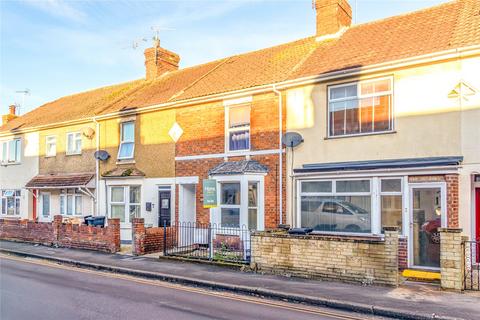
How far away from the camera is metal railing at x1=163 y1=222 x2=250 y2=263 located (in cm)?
1263

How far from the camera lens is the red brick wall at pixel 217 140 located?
13844 mm

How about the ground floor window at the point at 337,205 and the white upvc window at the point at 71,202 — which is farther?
the white upvc window at the point at 71,202

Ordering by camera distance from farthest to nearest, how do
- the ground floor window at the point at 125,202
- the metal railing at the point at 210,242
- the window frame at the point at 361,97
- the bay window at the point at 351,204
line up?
the ground floor window at the point at 125,202
the metal railing at the point at 210,242
the window frame at the point at 361,97
the bay window at the point at 351,204

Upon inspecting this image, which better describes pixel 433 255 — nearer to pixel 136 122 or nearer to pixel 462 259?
pixel 462 259

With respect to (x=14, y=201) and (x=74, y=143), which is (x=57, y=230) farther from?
(x=14, y=201)

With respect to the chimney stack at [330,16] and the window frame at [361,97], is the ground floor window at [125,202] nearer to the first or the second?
the window frame at [361,97]

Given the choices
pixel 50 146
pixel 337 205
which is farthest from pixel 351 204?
pixel 50 146

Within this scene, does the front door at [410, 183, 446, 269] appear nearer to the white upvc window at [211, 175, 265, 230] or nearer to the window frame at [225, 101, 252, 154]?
the white upvc window at [211, 175, 265, 230]

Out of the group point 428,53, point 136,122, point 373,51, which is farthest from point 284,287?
point 136,122

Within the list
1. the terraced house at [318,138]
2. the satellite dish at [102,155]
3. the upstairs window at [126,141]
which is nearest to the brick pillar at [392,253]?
the terraced house at [318,138]

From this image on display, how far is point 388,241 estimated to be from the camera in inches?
368

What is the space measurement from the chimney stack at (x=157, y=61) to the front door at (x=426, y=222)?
15.8 m

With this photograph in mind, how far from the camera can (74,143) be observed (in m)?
20.9

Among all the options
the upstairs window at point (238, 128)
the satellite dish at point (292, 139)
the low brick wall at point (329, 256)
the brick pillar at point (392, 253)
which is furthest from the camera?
the upstairs window at point (238, 128)
